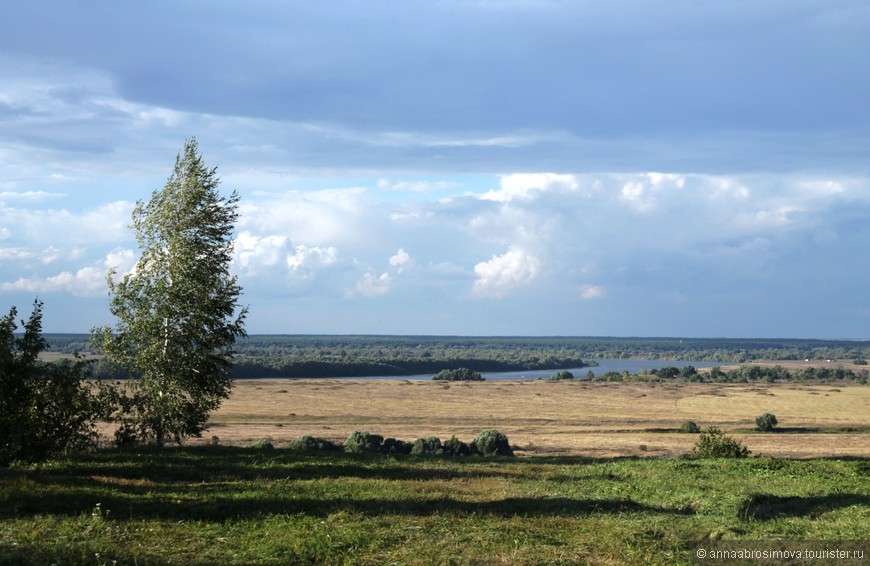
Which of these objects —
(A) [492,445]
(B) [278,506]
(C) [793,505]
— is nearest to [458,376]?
(A) [492,445]

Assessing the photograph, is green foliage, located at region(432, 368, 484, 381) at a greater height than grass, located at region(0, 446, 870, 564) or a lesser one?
lesser

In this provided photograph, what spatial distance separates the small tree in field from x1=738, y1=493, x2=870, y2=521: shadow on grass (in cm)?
1826

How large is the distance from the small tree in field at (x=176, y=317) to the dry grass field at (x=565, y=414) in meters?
17.0

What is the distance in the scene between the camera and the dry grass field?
47750 millimetres

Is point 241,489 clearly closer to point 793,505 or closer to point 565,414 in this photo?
point 793,505

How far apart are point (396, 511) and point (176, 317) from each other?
49.3 feet

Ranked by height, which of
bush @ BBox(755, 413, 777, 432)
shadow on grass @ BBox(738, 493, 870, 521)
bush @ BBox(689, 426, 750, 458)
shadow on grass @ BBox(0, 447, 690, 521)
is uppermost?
shadow on grass @ BBox(738, 493, 870, 521)

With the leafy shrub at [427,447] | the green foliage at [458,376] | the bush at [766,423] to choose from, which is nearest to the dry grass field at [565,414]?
the bush at [766,423]

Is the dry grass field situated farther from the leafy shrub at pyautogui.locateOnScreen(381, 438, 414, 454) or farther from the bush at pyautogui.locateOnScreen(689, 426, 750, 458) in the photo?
the bush at pyautogui.locateOnScreen(689, 426, 750, 458)

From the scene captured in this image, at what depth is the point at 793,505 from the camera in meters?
15.3

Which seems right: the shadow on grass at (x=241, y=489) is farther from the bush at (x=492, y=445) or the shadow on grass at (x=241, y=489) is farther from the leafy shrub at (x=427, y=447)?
the bush at (x=492, y=445)

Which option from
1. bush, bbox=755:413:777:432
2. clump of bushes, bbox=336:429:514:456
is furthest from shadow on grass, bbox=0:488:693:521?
bush, bbox=755:413:777:432

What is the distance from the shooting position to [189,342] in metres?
26.9

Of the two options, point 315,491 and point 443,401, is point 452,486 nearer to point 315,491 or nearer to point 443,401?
point 315,491
